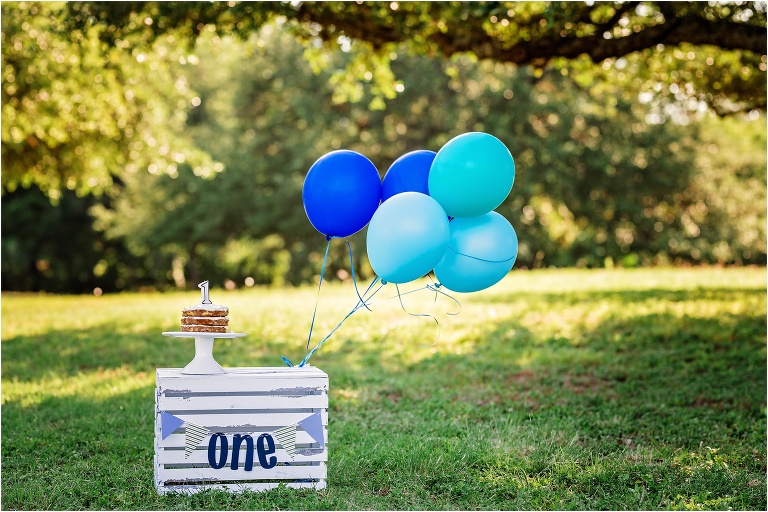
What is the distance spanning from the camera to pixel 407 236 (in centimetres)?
455

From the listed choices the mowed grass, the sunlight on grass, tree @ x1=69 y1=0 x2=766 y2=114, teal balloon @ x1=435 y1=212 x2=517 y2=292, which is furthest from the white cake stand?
tree @ x1=69 y1=0 x2=766 y2=114

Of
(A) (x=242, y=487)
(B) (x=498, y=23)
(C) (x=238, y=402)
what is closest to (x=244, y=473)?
(A) (x=242, y=487)

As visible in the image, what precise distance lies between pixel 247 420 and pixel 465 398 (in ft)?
9.42

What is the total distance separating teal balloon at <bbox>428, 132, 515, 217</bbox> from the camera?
467 cm

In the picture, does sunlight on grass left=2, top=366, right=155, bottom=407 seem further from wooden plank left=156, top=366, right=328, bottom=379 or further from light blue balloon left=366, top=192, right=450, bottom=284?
light blue balloon left=366, top=192, right=450, bottom=284

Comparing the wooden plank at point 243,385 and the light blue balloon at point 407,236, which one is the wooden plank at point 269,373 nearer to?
the wooden plank at point 243,385

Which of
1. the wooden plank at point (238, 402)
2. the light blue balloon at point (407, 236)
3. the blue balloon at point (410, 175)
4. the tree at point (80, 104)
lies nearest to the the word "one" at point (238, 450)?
the wooden plank at point (238, 402)

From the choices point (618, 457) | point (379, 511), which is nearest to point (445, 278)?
point (379, 511)

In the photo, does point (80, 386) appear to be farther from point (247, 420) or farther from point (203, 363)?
point (247, 420)

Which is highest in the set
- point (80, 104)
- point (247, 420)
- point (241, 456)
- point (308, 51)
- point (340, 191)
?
point (308, 51)

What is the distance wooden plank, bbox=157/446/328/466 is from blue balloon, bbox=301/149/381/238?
1312mm

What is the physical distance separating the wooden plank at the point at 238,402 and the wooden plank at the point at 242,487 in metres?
0.44

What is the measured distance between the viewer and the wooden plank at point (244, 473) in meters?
4.69

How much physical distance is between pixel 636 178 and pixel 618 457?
18.6 m
